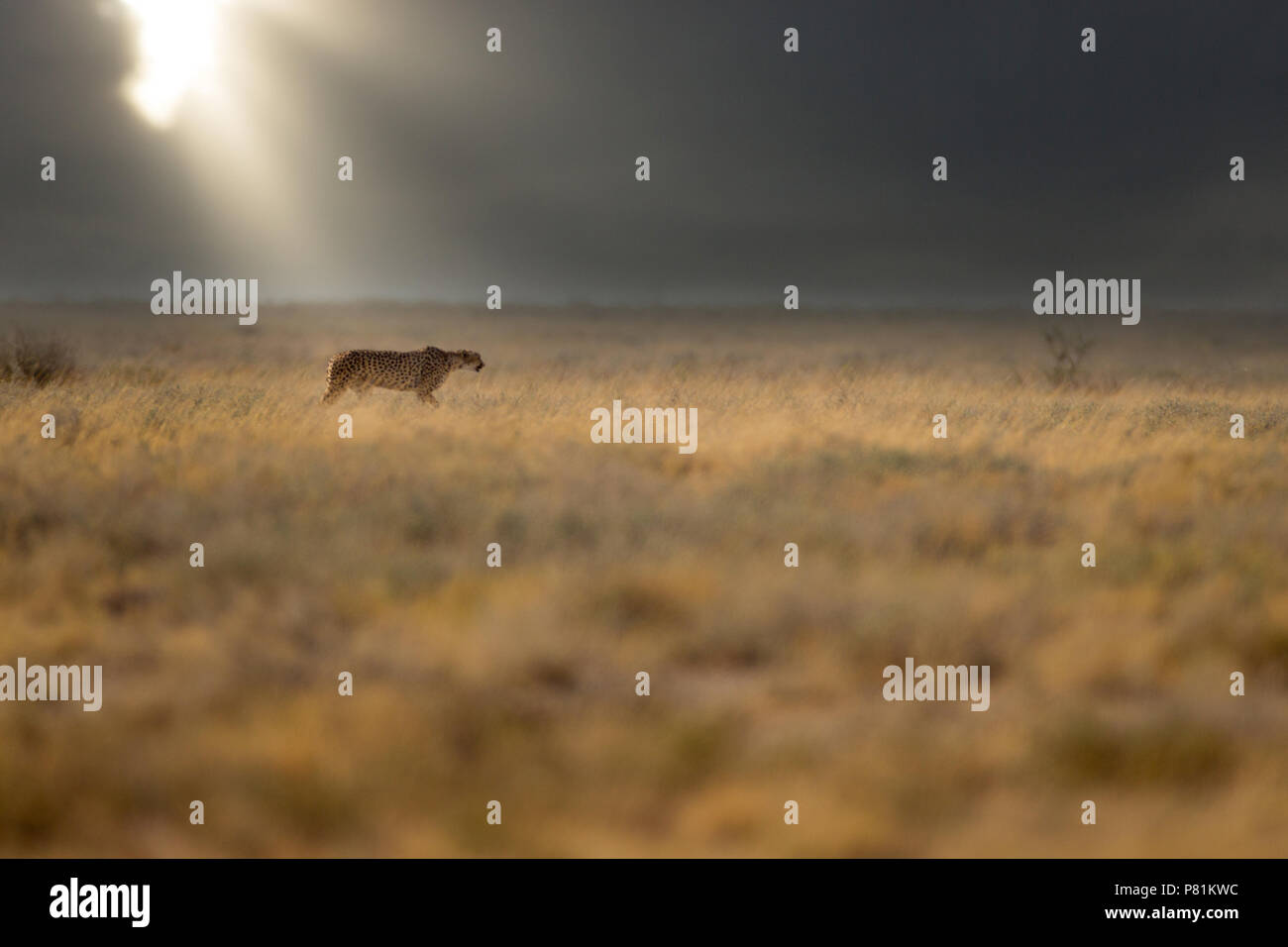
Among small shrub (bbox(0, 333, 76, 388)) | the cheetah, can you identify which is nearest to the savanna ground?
the cheetah

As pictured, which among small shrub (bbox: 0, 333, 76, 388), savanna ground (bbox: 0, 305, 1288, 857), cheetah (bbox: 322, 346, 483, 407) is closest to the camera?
savanna ground (bbox: 0, 305, 1288, 857)

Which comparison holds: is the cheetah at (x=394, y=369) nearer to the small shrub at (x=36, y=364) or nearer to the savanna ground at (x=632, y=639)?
the savanna ground at (x=632, y=639)

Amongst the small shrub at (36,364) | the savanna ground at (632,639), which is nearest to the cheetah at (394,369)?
the savanna ground at (632,639)

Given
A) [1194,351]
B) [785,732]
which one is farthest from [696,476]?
[1194,351]

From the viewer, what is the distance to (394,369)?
1641 centimetres

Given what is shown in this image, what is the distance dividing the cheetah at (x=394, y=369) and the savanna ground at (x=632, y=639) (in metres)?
3.86

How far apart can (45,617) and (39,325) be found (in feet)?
136

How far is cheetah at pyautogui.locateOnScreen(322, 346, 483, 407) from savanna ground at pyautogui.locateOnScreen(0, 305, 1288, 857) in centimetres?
386

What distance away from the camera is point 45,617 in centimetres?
601

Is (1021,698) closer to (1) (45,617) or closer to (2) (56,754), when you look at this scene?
(2) (56,754)

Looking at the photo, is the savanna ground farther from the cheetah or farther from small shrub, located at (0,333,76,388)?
small shrub, located at (0,333,76,388)

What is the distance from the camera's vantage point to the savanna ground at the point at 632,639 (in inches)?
150

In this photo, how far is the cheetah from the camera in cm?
1606

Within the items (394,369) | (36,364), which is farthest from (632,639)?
(36,364)
